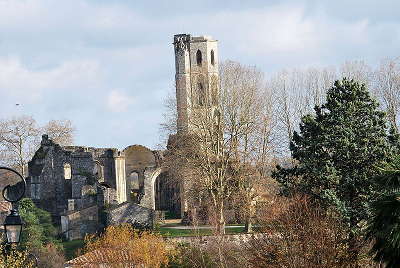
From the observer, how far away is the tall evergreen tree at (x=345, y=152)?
3581 cm

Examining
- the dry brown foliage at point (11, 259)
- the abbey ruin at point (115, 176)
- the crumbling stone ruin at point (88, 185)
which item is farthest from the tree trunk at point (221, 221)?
the dry brown foliage at point (11, 259)

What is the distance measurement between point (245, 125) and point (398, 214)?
38135mm

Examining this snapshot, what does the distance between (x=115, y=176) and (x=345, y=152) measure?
37070 mm

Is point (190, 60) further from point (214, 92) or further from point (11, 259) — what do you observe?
point (11, 259)

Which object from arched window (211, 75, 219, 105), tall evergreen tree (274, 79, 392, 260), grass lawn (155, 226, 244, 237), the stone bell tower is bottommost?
grass lawn (155, 226, 244, 237)

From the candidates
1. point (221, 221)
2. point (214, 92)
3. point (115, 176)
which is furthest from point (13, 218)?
point (115, 176)

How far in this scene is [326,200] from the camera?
35.6 metres

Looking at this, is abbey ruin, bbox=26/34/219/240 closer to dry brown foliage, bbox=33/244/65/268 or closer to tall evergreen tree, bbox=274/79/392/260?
dry brown foliage, bbox=33/244/65/268

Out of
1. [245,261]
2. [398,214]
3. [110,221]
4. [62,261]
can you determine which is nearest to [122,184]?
[110,221]

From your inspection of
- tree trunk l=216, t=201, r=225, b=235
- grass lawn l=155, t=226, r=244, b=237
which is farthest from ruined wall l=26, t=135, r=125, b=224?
tree trunk l=216, t=201, r=225, b=235

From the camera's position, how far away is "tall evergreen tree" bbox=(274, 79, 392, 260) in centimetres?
3581

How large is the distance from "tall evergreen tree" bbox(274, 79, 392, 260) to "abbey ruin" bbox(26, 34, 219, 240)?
22826 mm

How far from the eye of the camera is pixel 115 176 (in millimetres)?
71500

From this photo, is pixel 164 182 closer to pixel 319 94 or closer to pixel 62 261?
pixel 319 94
